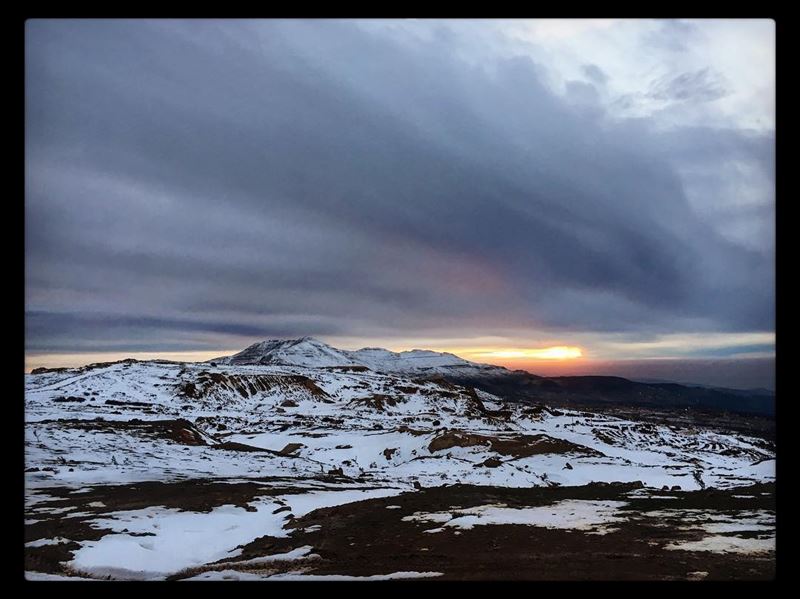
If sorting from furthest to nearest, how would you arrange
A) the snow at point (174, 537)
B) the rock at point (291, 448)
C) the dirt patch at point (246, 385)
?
the dirt patch at point (246, 385), the rock at point (291, 448), the snow at point (174, 537)

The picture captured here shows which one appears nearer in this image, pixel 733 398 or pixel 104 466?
pixel 104 466

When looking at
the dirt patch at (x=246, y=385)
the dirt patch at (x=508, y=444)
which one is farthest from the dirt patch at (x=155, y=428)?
the dirt patch at (x=246, y=385)

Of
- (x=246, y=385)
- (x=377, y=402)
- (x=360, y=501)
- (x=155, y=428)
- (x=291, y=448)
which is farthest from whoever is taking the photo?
(x=246, y=385)

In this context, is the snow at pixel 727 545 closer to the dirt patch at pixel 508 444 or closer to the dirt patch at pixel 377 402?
the dirt patch at pixel 508 444

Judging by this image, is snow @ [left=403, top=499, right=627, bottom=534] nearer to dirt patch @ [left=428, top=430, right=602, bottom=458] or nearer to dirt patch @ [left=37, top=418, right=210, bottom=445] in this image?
dirt patch @ [left=428, top=430, right=602, bottom=458]

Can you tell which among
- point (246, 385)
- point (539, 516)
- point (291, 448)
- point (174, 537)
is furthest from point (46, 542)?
point (246, 385)

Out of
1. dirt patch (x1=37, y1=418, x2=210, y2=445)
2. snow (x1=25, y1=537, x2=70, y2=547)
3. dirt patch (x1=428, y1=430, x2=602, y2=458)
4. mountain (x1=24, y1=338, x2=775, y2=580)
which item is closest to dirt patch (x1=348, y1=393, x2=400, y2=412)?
mountain (x1=24, y1=338, x2=775, y2=580)

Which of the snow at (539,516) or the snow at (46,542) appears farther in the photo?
the snow at (539,516)

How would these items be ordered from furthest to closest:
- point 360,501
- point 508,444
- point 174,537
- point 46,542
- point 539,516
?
point 508,444, point 360,501, point 539,516, point 174,537, point 46,542

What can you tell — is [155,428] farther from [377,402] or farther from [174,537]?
[377,402]
